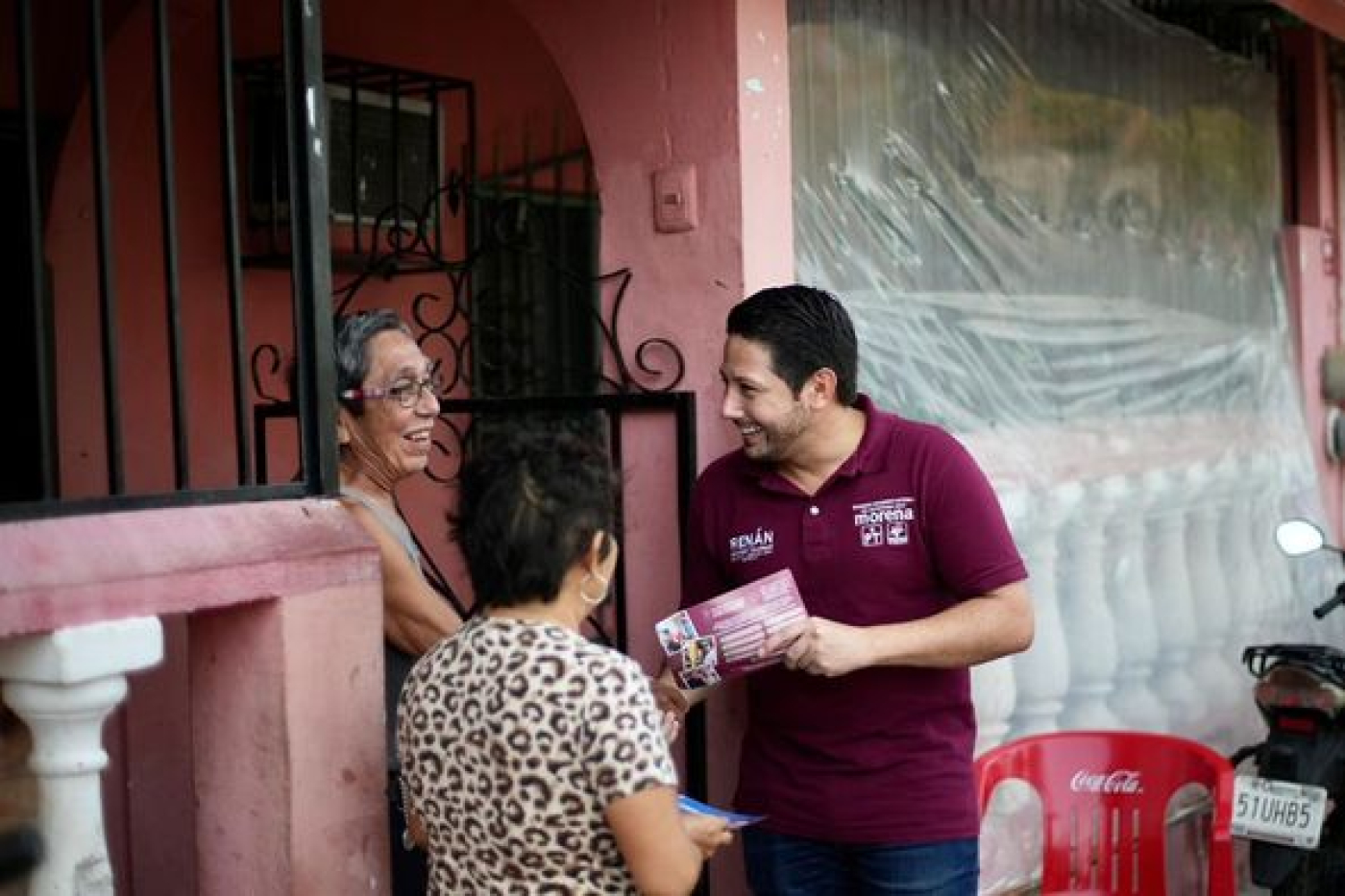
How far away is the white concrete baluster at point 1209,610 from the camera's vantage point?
494 centimetres

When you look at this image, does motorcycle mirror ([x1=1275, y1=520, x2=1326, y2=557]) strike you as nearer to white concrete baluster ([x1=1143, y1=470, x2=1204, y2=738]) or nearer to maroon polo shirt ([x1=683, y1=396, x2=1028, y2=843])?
white concrete baluster ([x1=1143, y1=470, x2=1204, y2=738])

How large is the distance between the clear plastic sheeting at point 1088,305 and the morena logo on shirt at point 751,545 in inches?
32.0

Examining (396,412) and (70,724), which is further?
(396,412)

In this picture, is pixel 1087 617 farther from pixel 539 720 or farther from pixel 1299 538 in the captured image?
pixel 539 720

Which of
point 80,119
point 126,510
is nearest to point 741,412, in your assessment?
point 126,510

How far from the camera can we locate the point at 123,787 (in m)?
4.04

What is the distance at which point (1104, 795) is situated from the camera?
140 inches

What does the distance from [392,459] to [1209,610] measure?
3.24 metres

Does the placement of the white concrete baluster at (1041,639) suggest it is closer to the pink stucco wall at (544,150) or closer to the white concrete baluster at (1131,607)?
the white concrete baluster at (1131,607)

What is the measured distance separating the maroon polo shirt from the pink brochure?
0.18 meters

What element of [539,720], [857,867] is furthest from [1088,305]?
[539,720]

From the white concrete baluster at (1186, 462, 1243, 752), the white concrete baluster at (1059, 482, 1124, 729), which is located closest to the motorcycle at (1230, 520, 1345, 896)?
the white concrete baluster at (1059, 482, 1124, 729)

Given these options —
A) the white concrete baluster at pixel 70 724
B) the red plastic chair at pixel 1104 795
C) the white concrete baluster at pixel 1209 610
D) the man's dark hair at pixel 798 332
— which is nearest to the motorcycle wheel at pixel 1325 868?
the red plastic chair at pixel 1104 795

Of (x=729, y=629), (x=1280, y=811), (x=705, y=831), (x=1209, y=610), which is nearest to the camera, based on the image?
(x=705, y=831)
